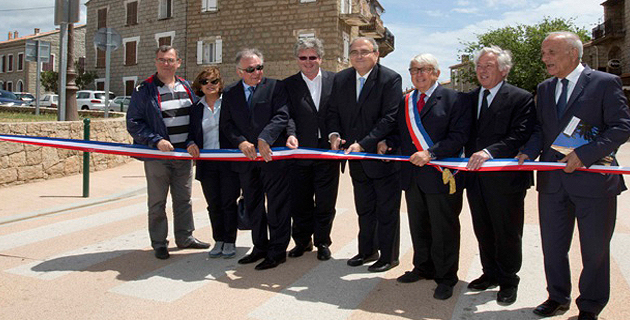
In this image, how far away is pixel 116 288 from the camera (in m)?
4.25

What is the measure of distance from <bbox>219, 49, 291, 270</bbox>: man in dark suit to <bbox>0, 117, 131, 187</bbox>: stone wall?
5830mm

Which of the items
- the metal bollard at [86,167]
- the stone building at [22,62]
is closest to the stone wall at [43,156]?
the metal bollard at [86,167]

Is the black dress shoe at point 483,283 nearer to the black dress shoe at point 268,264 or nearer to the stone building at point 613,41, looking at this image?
the black dress shoe at point 268,264

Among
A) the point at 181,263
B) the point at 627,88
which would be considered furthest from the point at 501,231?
the point at 627,88

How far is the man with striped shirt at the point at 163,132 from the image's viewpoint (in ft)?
16.9

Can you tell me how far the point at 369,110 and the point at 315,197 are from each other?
3.52ft

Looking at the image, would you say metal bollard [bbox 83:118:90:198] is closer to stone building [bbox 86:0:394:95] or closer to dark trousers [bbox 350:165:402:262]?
dark trousers [bbox 350:165:402:262]

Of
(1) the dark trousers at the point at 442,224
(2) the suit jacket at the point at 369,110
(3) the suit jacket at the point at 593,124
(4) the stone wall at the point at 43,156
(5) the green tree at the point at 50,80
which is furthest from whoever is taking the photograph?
(5) the green tree at the point at 50,80

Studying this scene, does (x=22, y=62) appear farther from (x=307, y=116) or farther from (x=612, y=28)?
(x=307, y=116)

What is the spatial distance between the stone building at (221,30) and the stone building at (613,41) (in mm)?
16543

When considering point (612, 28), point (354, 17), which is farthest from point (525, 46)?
point (354, 17)

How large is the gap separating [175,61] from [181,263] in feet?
6.67

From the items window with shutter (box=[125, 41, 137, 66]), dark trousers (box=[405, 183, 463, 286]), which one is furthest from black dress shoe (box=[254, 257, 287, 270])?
window with shutter (box=[125, 41, 137, 66])

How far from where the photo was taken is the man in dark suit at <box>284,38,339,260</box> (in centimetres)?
500
